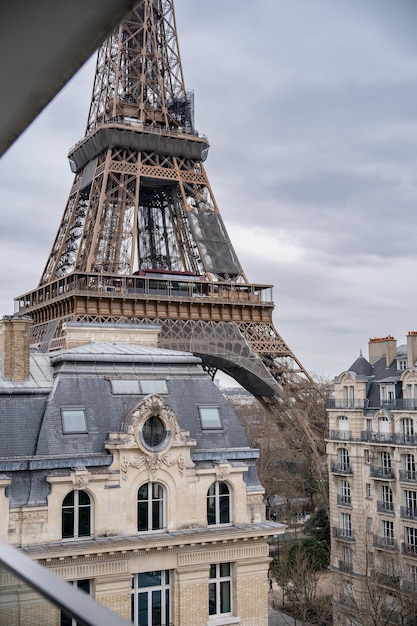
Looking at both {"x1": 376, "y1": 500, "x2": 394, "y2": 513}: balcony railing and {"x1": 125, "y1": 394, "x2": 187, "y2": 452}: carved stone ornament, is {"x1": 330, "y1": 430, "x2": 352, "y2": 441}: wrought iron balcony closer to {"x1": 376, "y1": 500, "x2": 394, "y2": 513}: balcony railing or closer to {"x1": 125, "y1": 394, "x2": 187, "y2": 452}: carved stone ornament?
{"x1": 376, "y1": 500, "x2": 394, "y2": 513}: balcony railing

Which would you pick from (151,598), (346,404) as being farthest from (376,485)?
(151,598)

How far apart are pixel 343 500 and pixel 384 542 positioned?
333cm

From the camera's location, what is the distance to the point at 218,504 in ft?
52.5

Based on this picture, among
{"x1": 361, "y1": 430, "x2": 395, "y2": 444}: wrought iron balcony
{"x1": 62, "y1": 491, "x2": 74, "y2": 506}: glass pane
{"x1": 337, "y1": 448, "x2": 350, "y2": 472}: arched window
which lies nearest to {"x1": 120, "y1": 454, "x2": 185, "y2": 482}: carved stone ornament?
{"x1": 62, "y1": 491, "x2": 74, "y2": 506}: glass pane

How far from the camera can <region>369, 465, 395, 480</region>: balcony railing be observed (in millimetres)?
29078

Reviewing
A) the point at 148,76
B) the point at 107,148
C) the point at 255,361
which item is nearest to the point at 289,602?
the point at 255,361

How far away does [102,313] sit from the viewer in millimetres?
38594

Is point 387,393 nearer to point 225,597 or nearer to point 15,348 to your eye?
point 225,597

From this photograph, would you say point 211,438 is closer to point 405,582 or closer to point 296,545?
point 405,582

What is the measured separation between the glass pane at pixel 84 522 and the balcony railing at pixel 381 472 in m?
17.3

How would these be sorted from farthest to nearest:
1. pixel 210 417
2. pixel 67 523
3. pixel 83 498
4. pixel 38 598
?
pixel 210 417 → pixel 83 498 → pixel 67 523 → pixel 38 598

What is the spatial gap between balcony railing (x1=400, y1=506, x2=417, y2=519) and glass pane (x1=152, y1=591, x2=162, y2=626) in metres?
15.6

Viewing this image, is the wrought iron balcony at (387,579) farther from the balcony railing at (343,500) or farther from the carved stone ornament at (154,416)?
the carved stone ornament at (154,416)

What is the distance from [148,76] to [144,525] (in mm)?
39815
